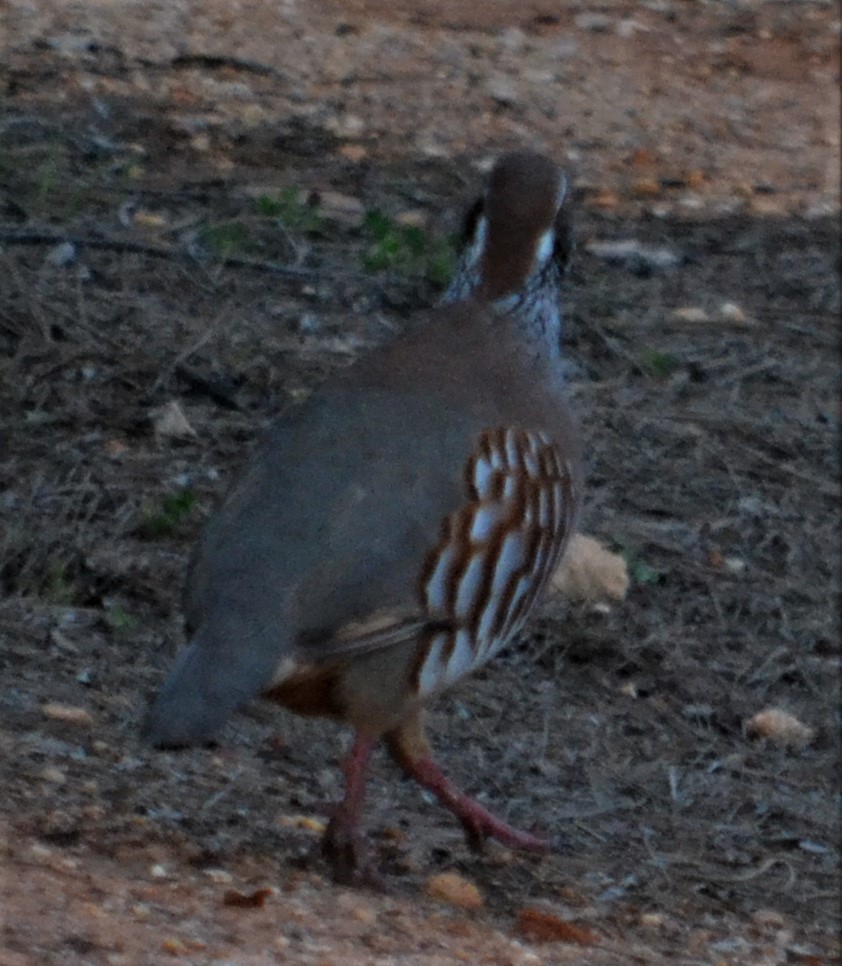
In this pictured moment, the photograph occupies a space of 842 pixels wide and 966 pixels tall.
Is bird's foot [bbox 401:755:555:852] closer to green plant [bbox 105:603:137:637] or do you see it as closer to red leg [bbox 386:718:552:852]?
red leg [bbox 386:718:552:852]

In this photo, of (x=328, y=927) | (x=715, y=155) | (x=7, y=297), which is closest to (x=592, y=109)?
(x=715, y=155)

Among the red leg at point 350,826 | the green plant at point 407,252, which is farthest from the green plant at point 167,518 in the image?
the green plant at point 407,252

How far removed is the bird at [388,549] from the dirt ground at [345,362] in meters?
0.29

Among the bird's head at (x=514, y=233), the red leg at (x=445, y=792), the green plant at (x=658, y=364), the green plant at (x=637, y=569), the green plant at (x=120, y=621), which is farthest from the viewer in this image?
the green plant at (x=658, y=364)

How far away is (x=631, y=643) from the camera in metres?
Result: 5.45

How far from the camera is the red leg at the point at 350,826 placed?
3.84 meters

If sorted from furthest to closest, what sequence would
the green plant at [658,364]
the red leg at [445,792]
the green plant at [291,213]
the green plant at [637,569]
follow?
the green plant at [291,213]
the green plant at [658,364]
the green plant at [637,569]
the red leg at [445,792]

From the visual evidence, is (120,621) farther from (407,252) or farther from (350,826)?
(407,252)

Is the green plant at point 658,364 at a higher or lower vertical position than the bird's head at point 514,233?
lower

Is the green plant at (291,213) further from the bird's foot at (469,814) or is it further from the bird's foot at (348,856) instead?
the bird's foot at (348,856)

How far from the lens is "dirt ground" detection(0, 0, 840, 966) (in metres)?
3.88

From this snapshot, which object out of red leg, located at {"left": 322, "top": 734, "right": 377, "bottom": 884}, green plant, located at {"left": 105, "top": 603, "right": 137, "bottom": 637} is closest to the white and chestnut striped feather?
red leg, located at {"left": 322, "top": 734, "right": 377, "bottom": 884}

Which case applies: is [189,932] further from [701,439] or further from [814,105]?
[814,105]

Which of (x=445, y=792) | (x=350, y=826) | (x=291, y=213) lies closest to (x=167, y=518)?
(x=445, y=792)
